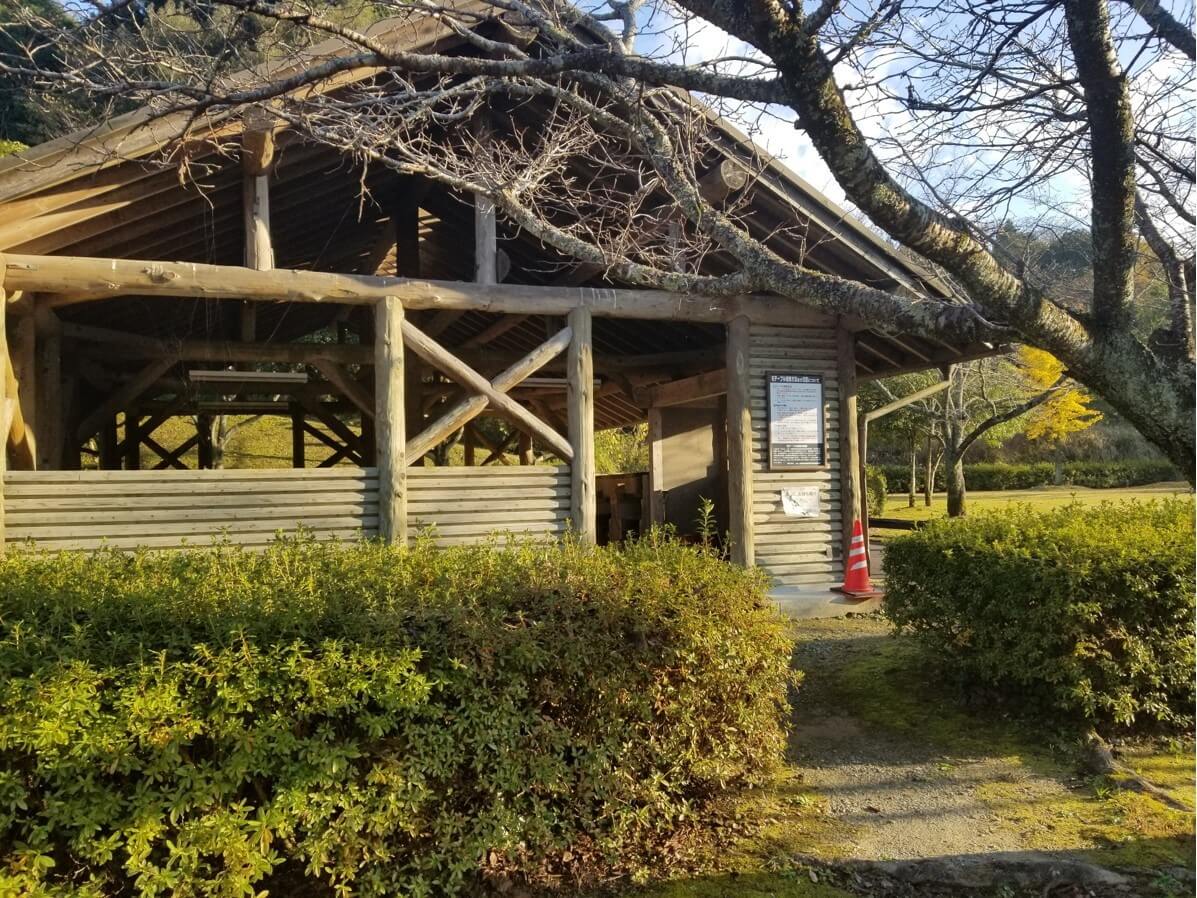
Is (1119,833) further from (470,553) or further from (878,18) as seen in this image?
(878,18)

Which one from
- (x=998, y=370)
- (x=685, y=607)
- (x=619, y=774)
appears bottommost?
(x=619, y=774)

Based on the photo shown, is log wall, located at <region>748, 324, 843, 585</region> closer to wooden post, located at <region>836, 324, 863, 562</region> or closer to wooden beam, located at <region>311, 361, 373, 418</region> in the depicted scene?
wooden post, located at <region>836, 324, 863, 562</region>

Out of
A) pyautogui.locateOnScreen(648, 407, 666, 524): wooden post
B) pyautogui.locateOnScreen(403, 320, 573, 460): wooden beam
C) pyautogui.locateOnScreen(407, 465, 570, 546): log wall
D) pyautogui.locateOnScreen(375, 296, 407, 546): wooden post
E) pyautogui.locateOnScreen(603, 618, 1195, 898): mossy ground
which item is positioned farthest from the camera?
pyautogui.locateOnScreen(648, 407, 666, 524): wooden post

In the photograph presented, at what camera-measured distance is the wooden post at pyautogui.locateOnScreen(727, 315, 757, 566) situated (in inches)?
376

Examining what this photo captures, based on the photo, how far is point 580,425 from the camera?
29.8ft

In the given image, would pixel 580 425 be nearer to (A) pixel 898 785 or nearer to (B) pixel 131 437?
(A) pixel 898 785

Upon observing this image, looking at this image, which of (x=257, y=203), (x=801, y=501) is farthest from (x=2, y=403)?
(x=801, y=501)

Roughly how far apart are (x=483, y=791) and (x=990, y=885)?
2.33m

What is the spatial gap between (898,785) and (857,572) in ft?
16.2

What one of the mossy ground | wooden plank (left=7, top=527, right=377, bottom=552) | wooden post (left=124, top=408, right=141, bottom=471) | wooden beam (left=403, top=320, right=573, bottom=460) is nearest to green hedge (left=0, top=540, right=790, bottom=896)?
the mossy ground

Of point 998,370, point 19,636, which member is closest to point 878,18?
point 19,636

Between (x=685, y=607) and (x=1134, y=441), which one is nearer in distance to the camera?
(x=685, y=607)

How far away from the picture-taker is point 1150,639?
5.29 meters

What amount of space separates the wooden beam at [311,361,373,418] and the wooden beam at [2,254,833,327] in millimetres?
3606
